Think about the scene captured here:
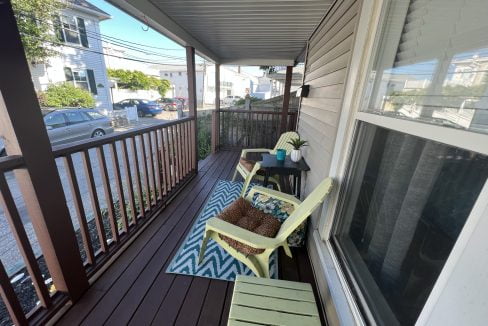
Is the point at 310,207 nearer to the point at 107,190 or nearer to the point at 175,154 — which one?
the point at 107,190

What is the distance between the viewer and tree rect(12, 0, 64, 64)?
475cm

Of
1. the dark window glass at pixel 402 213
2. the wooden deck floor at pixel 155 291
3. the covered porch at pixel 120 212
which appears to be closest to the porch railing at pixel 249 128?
the covered porch at pixel 120 212

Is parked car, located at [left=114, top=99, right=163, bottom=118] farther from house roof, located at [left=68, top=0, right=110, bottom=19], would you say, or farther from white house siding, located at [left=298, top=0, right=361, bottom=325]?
white house siding, located at [left=298, top=0, right=361, bottom=325]

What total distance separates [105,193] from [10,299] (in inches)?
33.3

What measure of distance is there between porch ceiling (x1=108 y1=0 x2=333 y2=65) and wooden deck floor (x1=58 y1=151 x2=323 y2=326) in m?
2.20

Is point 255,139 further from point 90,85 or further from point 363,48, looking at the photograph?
point 90,85

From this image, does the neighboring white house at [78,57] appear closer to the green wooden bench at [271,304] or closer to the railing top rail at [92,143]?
the railing top rail at [92,143]

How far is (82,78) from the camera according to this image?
806 centimetres

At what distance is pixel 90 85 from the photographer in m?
8.34

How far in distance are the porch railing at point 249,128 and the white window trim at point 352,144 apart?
12.4ft

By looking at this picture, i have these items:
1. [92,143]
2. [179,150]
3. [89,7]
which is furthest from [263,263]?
[89,7]

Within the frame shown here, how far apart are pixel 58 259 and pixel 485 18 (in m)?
2.23

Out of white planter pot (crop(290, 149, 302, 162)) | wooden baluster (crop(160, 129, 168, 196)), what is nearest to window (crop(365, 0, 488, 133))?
white planter pot (crop(290, 149, 302, 162))

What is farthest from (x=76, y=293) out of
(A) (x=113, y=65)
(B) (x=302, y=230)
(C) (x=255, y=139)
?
(A) (x=113, y=65)
